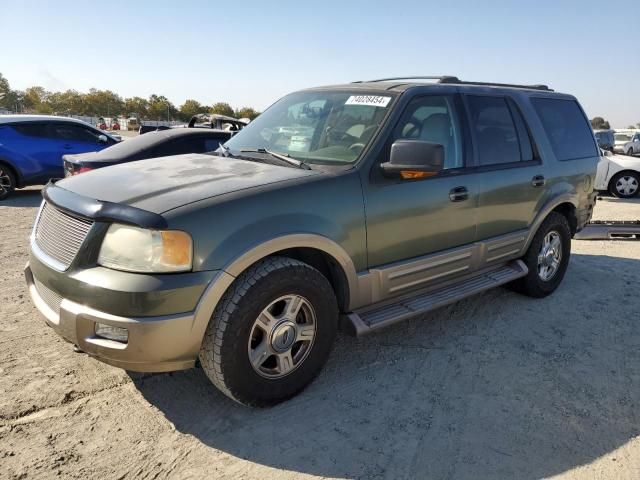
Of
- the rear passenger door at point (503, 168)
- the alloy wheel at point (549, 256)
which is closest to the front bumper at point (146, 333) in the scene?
the rear passenger door at point (503, 168)

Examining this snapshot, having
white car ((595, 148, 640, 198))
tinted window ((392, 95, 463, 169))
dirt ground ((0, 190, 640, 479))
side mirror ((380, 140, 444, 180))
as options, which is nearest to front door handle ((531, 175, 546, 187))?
tinted window ((392, 95, 463, 169))

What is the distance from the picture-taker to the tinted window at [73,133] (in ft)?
34.0

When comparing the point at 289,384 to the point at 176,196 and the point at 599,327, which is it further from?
the point at 599,327

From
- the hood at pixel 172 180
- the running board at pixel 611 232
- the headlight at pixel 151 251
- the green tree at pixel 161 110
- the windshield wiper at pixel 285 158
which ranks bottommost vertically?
the running board at pixel 611 232

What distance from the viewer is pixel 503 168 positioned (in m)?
4.19

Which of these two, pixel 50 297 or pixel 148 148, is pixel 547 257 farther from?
pixel 148 148

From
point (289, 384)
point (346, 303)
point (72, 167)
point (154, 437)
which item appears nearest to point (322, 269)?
point (346, 303)

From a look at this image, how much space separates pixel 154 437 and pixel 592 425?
7.97 ft

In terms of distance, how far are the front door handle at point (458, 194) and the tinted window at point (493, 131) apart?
1.19 ft

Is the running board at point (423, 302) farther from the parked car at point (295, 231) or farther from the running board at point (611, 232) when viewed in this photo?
the running board at point (611, 232)

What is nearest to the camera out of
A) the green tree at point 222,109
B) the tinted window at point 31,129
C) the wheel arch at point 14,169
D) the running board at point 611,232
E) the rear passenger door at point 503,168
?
the rear passenger door at point 503,168

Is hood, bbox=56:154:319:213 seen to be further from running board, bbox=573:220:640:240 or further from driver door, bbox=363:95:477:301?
running board, bbox=573:220:640:240

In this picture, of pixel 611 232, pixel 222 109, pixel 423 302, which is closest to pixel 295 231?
pixel 423 302

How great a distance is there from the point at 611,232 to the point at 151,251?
7.09m
